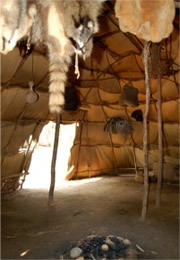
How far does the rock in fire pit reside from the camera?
8.68ft

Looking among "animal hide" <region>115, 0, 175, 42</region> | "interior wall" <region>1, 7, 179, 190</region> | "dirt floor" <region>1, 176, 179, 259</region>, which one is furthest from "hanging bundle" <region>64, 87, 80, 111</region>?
"animal hide" <region>115, 0, 175, 42</region>

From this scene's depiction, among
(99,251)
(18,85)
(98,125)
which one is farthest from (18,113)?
(99,251)

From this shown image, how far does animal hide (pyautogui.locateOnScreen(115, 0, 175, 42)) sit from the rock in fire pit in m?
2.20

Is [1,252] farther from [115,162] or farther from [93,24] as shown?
[115,162]

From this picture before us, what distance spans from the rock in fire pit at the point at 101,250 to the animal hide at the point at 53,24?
2.06 m

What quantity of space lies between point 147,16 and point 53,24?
2.43ft

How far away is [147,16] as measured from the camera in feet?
6.04

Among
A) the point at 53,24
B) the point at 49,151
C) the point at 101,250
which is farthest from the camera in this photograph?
the point at 49,151

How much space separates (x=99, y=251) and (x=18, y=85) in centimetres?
315

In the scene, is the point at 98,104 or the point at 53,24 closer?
the point at 53,24

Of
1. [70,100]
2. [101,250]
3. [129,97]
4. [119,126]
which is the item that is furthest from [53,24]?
[119,126]

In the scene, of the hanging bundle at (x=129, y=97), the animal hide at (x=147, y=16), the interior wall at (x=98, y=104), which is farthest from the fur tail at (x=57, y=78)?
the hanging bundle at (x=129, y=97)

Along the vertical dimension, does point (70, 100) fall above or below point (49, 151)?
above

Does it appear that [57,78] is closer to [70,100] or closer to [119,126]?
[70,100]
